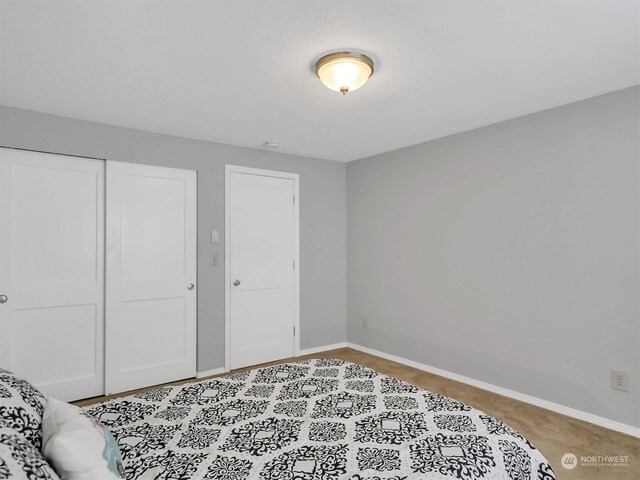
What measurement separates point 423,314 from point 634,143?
92.3 inches

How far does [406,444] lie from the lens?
1.55 meters

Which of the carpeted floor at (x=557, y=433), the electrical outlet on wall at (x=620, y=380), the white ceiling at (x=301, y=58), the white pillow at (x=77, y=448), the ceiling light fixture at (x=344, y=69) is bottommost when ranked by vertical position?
the carpeted floor at (x=557, y=433)

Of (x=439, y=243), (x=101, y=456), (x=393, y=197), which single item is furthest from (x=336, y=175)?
(x=101, y=456)

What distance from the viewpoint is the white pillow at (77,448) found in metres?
1.13

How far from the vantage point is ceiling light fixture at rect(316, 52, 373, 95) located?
7.40 ft

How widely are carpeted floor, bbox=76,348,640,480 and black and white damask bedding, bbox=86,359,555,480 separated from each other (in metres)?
1.08

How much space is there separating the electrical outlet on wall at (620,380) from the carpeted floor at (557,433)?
307 millimetres

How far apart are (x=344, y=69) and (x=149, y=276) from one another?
263 cm

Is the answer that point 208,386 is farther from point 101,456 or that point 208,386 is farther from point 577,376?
point 577,376

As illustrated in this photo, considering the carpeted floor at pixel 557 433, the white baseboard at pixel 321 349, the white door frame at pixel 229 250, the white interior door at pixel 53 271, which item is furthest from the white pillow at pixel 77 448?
the white baseboard at pixel 321 349

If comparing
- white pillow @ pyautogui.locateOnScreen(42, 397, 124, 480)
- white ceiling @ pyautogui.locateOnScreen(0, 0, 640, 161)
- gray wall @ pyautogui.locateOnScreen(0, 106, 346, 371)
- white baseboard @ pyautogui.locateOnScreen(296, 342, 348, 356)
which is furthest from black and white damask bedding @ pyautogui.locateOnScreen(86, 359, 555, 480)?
white baseboard @ pyautogui.locateOnScreen(296, 342, 348, 356)

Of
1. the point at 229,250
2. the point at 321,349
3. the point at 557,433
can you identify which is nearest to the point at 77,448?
the point at 557,433
